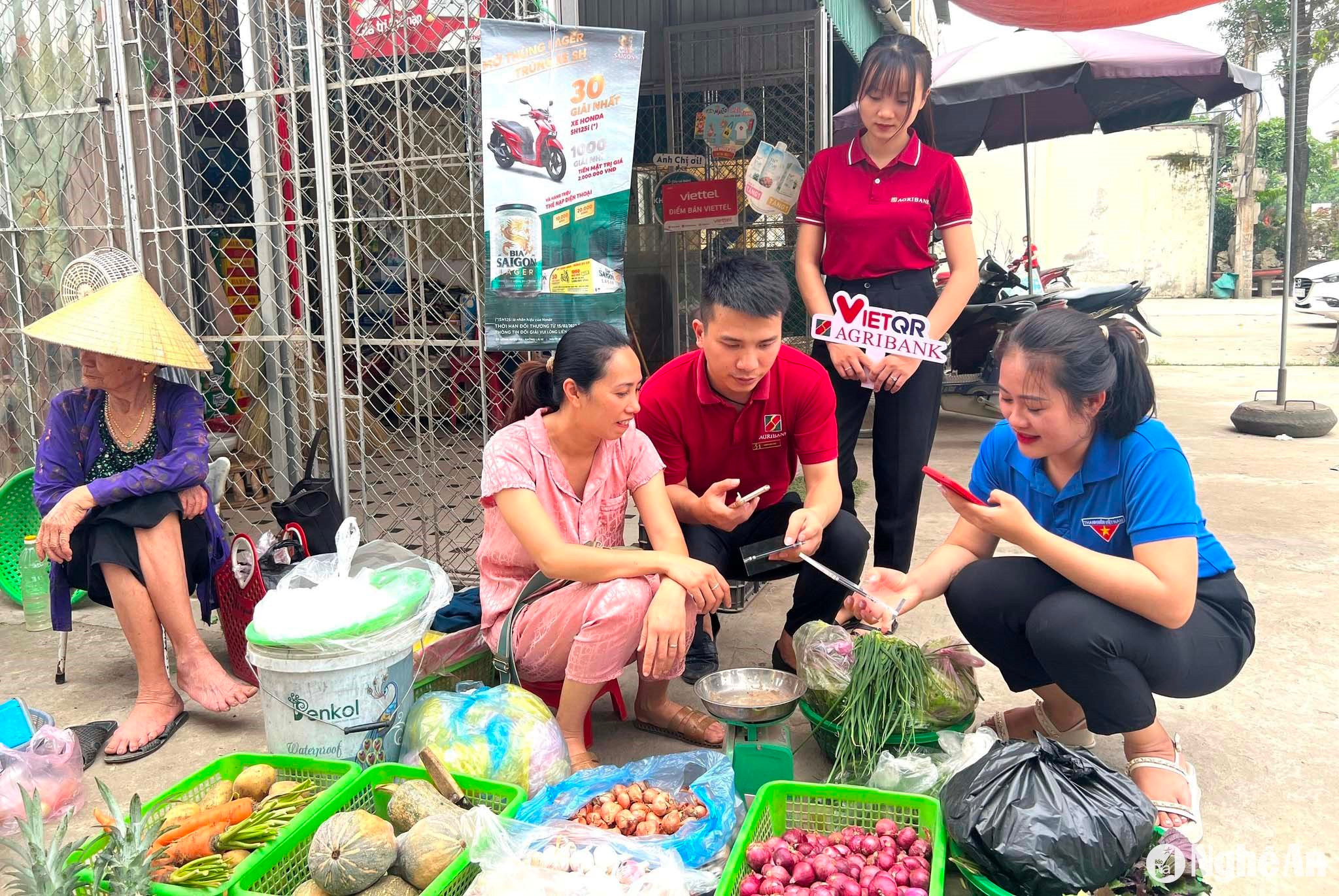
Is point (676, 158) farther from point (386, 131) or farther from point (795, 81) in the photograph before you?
point (386, 131)

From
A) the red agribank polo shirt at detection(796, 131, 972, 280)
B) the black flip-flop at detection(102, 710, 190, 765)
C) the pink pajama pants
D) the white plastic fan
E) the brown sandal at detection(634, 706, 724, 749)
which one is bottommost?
the black flip-flop at detection(102, 710, 190, 765)

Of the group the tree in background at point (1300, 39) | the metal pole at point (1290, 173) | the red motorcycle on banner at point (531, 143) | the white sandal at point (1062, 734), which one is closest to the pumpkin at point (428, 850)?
the white sandal at point (1062, 734)

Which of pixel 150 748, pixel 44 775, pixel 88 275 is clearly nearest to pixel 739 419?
pixel 150 748

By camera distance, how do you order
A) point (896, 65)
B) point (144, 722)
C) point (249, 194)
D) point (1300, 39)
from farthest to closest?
1. point (1300, 39)
2. point (249, 194)
3. point (896, 65)
4. point (144, 722)

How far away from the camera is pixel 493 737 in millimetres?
2154

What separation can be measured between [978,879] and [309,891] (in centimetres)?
124

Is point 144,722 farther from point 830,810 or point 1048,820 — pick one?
point 1048,820

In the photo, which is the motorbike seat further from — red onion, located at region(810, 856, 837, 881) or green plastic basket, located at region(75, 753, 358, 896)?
red onion, located at region(810, 856, 837, 881)

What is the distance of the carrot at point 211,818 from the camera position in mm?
1824

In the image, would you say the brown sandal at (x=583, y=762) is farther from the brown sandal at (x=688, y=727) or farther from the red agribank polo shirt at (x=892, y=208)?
the red agribank polo shirt at (x=892, y=208)

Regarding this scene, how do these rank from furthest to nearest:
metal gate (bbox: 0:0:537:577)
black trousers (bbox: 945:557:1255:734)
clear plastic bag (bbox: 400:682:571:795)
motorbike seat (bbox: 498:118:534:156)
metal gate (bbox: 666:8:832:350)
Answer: metal gate (bbox: 666:8:832:350), metal gate (bbox: 0:0:537:577), motorbike seat (bbox: 498:118:534:156), clear plastic bag (bbox: 400:682:571:795), black trousers (bbox: 945:557:1255:734)

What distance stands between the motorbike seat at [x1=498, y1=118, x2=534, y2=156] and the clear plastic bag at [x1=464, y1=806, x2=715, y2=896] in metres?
2.21

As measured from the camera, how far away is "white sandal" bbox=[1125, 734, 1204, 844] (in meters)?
1.98

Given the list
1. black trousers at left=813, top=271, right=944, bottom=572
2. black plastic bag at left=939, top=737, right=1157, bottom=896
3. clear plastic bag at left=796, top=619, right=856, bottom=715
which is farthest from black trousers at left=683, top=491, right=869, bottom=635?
black plastic bag at left=939, top=737, right=1157, bottom=896
